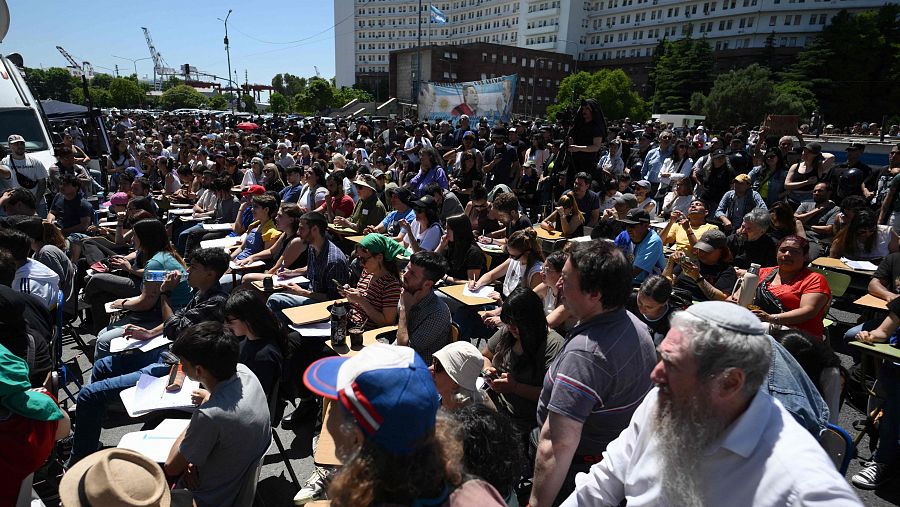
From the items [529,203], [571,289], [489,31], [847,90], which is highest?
[489,31]

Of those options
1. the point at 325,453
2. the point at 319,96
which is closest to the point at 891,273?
the point at 325,453

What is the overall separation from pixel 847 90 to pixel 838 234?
6515 centimetres

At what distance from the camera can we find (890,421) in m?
3.57

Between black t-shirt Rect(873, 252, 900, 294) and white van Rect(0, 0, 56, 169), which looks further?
white van Rect(0, 0, 56, 169)

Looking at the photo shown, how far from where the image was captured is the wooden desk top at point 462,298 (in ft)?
16.6

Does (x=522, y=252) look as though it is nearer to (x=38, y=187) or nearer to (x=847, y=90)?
(x=38, y=187)

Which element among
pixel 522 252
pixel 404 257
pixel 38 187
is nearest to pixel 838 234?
pixel 522 252

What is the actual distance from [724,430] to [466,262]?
4.58 m

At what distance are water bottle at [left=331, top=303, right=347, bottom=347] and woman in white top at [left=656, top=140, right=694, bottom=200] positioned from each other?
8.30m

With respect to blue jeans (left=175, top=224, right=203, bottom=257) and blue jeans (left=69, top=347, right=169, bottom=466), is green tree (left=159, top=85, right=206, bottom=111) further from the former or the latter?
blue jeans (left=69, top=347, right=169, bottom=466)

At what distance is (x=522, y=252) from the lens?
16.6ft

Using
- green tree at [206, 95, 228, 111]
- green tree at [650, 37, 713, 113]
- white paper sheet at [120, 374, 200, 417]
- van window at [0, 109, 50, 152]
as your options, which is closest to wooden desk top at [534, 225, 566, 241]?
white paper sheet at [120, 374, 200, 417]

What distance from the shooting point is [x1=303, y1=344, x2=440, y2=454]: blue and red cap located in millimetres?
1422

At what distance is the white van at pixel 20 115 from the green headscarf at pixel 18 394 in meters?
9.02
